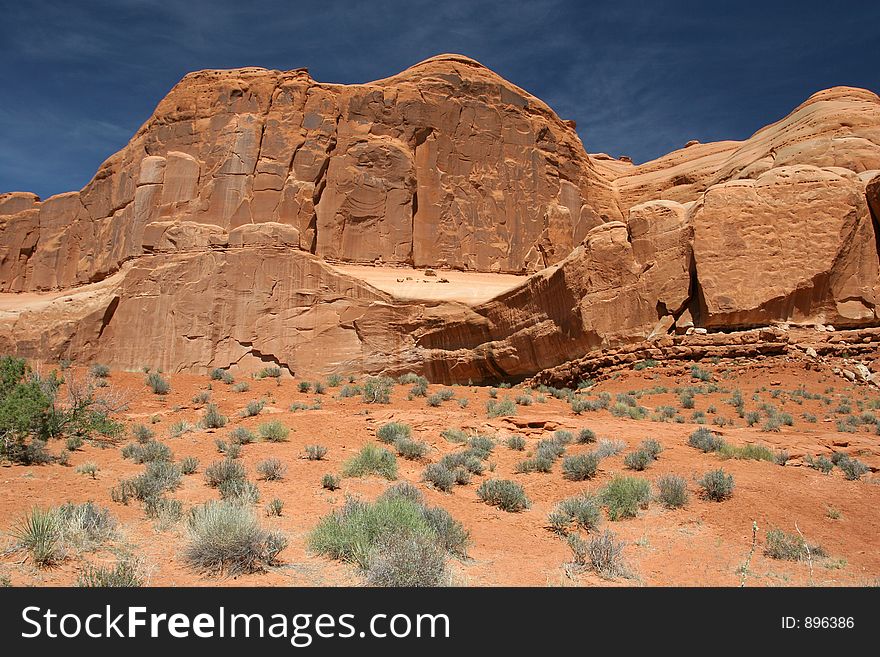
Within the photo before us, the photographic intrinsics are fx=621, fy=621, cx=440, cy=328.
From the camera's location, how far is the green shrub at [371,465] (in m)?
9.15

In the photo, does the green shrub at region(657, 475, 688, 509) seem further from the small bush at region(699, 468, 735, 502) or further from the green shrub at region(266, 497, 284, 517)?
the green shrub at region(266, 497, 284, 517)

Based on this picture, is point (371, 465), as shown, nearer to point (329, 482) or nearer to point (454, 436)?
point (329, 482)

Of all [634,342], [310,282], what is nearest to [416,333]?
Result: [310,282]

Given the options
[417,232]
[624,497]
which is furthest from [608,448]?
[417,232]

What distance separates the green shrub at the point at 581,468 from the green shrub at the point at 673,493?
3.89ft

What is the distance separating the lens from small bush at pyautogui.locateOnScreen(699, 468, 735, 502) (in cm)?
783

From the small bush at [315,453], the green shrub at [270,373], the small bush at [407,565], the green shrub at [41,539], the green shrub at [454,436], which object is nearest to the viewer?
the small bush at [407,565]

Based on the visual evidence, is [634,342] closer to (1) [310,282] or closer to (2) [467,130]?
(1) [310,282]

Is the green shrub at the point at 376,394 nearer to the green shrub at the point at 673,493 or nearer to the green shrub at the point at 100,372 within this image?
the green shrub at the point at 673,493

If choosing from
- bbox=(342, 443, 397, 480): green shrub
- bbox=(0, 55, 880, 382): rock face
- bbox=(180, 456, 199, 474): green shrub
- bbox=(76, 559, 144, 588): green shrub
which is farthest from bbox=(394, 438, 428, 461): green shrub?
bbox=(0, 55, 880, 382): rock face

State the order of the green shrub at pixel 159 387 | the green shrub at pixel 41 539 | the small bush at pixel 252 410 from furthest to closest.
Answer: the green shrub at pixel 159 387 < the small bush at pixel 252 410 < the green shrub at pixel 41 539

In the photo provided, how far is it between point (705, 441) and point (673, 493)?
294 centimetres

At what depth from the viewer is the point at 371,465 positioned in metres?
9.33

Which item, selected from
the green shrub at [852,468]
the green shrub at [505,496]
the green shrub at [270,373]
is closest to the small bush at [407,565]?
the green shrub at [505,496]
